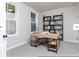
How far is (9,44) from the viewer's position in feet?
12.4

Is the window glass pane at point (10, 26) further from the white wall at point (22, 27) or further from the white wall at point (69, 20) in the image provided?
the white wall at point (69, 20)

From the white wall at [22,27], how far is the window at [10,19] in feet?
0.72

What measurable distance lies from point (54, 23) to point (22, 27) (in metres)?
2.36

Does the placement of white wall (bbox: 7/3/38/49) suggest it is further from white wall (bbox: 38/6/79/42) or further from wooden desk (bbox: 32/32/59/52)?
white wall (bbox: 38/6/79/42)

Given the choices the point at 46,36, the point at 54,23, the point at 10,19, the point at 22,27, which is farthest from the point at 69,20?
the point at 10,19

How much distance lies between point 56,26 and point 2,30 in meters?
4.76

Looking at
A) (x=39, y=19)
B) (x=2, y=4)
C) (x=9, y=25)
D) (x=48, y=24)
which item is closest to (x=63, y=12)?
(x=48, y=24)

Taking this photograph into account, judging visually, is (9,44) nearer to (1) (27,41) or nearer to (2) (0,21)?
(1) (27,41)

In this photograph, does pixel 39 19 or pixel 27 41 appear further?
pixel 39 19

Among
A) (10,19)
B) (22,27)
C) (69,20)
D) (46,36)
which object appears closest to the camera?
(46,36)

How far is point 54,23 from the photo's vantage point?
618 centimetres

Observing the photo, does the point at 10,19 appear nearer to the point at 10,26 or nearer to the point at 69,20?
the point at 10,26

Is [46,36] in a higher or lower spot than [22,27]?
lower

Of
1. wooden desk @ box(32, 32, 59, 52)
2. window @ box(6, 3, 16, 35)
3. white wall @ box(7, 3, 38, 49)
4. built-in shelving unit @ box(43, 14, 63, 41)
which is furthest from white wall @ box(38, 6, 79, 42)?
window @ box(6, 3, 16, 35)
